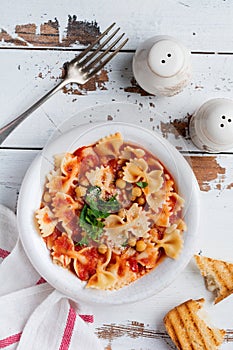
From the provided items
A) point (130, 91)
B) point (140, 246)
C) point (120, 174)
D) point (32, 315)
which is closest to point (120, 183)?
point (120, 174)

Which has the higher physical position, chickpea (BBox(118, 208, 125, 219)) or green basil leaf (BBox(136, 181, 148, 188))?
green basil leaf (BBox(136, 181, 148, 188))

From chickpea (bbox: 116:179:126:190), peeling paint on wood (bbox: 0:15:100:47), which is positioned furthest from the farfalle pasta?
peeling paint on wood (bbox: 0:15:100:47)

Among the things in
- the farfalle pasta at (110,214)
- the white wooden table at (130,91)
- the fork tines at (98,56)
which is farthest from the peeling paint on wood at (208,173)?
the fork tines at (98,56)

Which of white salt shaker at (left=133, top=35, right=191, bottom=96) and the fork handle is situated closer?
white salt shaker at (left=133, top=35, right=191, bottom=96)

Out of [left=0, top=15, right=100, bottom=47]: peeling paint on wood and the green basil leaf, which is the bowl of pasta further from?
[left=0, top=15, right=100, bottom=47]: peeling paint on wood

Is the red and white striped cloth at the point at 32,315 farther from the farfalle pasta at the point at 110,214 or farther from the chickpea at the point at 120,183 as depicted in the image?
the chickpea at the point at 120,183

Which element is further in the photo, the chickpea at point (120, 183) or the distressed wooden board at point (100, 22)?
the distressed wooden board at point (100, 22)
